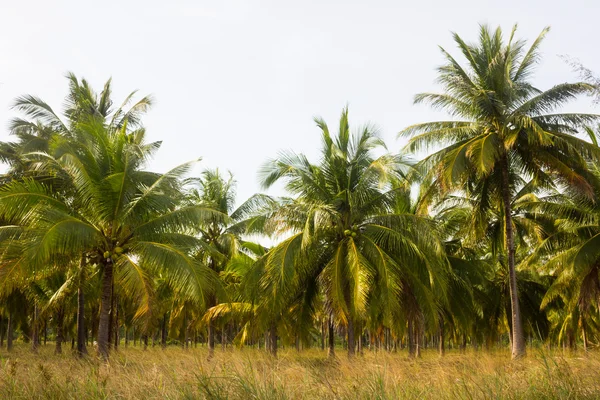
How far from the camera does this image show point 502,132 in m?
18.5

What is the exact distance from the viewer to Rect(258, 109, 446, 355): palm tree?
16781 millimetres

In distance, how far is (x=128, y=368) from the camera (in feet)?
31.2

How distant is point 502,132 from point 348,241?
6.44 meters

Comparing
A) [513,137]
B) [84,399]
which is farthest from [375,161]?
[84,399]

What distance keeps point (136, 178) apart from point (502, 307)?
2180 cm

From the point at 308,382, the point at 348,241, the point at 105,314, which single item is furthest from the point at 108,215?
the point at 308,382

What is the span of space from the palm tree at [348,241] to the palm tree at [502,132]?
6.24ft

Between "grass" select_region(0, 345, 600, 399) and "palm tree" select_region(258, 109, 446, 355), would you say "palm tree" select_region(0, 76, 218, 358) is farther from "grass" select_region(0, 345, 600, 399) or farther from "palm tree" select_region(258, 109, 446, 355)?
"grass" select_region(0, 345, 600, 399)

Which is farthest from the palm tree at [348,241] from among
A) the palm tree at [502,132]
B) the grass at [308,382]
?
the grass at [308,382]

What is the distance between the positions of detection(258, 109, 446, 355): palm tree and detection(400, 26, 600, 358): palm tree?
74.9 inches

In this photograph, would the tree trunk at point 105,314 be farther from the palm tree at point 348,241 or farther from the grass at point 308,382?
the grass at point 308,382

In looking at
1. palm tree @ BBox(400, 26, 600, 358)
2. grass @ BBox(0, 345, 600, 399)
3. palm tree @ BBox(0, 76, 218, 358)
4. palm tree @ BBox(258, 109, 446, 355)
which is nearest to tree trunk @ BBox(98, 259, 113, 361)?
palm tree @ BBox(0, 76, 218, 358)

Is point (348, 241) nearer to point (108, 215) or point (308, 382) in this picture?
point (108, 215)

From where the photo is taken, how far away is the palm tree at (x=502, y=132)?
17562mm
